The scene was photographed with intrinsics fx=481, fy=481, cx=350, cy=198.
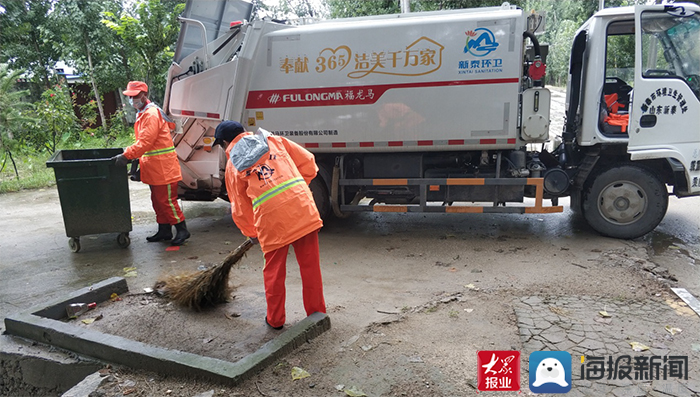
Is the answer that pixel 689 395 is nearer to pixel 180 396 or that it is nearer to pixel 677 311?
pixel 677 311

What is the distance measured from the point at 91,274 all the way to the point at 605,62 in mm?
5497

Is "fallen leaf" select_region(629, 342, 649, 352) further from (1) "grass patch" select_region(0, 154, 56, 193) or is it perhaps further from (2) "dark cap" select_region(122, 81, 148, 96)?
(1) "grass patch" select_region(0, 154, 56, 193)

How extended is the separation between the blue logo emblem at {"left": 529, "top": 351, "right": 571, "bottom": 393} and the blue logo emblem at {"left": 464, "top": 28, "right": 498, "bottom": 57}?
10.5ft

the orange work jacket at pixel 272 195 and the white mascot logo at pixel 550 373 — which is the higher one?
the orange work jacket at pixel 272 195

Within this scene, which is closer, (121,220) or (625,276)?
(625,276)

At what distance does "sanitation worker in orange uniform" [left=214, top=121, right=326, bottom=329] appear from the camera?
3.01m

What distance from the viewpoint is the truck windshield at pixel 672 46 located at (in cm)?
469

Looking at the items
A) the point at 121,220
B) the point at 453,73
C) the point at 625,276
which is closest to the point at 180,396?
the point at 121,220

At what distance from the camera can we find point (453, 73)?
4984mm

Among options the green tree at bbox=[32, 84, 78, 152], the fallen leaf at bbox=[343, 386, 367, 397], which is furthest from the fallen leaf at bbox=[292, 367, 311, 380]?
the green tree at bbox=[32, 84, 78, 152]

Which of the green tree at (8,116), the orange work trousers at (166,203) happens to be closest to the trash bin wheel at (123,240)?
the orange work trousers at (166,203)

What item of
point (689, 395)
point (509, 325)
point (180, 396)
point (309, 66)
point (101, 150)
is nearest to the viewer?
point (689, 395)

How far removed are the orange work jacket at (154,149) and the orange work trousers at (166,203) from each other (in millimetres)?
87

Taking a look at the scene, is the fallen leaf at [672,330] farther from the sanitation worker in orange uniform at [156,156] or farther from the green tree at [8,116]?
the green tree at [8,116]
